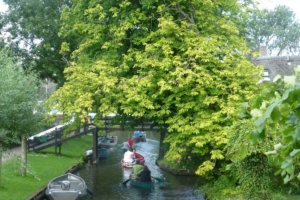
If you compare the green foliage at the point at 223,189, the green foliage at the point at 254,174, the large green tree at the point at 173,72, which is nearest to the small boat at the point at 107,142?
the large green tree at the point at 173,72

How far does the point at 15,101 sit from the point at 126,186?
1295 cm

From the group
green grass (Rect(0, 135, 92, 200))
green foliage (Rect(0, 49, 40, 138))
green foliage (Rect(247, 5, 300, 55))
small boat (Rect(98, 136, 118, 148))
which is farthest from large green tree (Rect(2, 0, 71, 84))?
green foliage (Rect(247, 5, 300, 55))

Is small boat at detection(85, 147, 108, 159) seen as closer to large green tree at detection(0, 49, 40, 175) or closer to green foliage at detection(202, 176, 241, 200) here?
large green tree at detection(0, 49, 40, 175)

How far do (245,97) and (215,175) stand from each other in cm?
355

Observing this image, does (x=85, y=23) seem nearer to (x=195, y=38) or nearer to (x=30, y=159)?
(x=195, y=38)

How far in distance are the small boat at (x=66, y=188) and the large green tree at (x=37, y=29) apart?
11990 millimetres

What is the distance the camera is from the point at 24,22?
3306cm

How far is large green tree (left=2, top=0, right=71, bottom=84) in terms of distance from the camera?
106 feet

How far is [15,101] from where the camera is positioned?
50.1ft

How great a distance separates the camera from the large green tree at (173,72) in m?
17.0

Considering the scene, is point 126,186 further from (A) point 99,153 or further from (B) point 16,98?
(B) point 16,98

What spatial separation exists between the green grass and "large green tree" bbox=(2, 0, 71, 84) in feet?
20.0

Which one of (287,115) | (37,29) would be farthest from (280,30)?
(287,115)

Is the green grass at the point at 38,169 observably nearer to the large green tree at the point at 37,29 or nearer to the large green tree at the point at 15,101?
the large green tree at the point at 15,101
